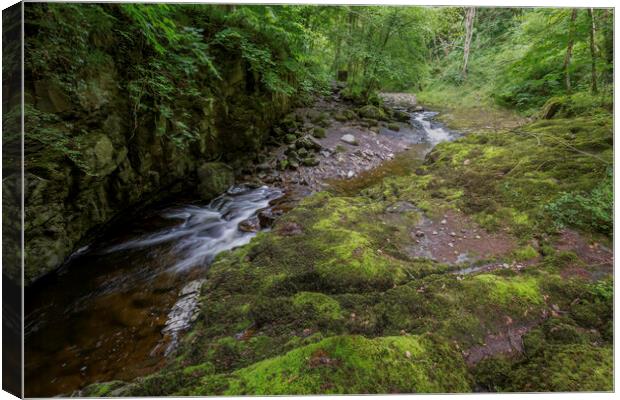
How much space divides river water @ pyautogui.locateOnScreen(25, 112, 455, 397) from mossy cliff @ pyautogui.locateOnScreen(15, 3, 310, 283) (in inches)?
10.2

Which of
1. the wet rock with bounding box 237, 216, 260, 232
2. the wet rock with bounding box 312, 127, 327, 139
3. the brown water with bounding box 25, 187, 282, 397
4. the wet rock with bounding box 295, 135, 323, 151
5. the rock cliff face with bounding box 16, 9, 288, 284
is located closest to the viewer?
the brown water with bounding box 25, 187, 282, 397

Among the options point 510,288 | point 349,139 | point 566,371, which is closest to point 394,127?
point 349,139

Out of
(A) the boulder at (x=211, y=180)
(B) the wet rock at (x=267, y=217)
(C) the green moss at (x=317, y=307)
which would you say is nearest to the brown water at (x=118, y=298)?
(B) the wet rock at (x=267, y=217)

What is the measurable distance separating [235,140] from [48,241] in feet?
10.7

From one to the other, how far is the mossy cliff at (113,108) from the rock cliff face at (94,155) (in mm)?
10

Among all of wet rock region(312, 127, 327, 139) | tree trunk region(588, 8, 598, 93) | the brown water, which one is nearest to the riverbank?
the brown water

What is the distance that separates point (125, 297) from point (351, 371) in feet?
6.99

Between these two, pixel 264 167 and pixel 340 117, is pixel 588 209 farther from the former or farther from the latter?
pixel 340 117

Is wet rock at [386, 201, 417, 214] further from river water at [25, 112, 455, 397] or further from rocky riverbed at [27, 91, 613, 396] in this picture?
river water at [25, 112, 455, 397]

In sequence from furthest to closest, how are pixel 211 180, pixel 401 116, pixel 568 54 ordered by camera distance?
pixel 401 116 → pixel 211 180 → pixel 568 54

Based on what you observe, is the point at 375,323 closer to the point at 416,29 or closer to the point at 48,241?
the point at 48,241

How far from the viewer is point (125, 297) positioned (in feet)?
8.72

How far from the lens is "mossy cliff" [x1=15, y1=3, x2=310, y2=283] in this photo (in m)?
2.30

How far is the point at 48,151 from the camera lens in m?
2.45
